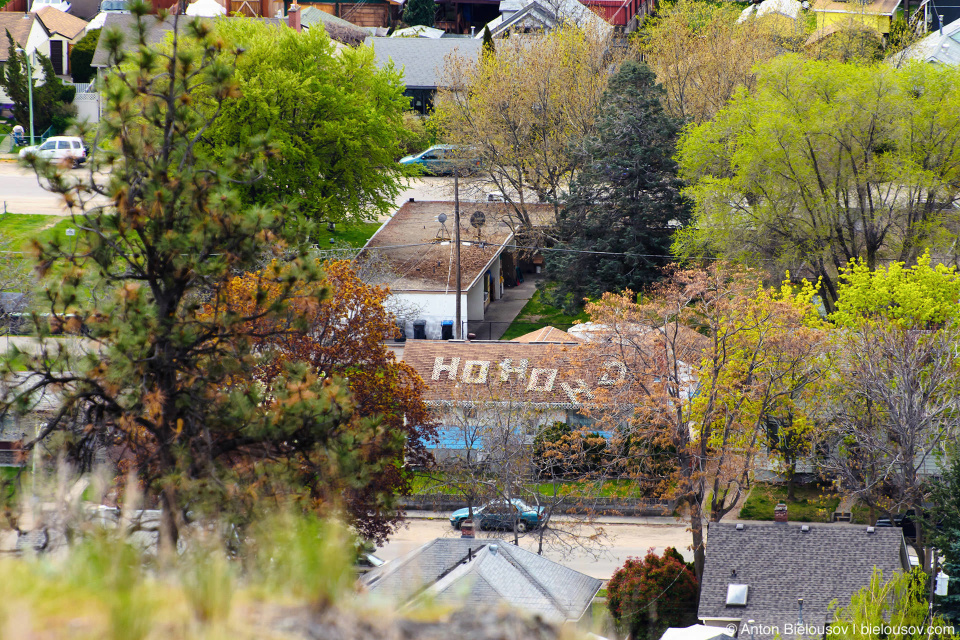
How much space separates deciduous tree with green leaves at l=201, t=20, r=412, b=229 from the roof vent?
27.7m

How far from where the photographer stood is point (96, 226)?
12.8 m

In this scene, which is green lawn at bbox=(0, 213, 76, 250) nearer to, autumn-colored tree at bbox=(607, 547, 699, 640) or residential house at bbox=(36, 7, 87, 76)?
residential house at bbox=(36, 7, 87, 76)

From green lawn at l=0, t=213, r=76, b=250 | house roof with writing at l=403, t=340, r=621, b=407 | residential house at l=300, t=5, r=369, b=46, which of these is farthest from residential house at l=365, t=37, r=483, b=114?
house roof with writing at l=403, t=340, r=621, b=407

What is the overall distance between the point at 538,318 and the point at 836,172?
45.8 feet

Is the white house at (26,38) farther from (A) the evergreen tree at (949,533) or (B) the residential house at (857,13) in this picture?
(A) the evergreen tree at (949,533)

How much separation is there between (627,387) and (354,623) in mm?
20105

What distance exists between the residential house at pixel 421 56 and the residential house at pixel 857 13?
79.4ft

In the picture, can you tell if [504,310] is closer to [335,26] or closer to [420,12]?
[335,26]

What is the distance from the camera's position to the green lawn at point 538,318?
4244 cm

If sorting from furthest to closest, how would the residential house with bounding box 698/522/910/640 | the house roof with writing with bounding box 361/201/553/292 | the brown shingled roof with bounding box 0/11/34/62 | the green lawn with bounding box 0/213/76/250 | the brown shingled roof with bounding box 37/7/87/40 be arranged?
the brown shingled roof with bounding box 37/7/87/40
the brown shingled roof with bounding box 0/11/34/62
the green lawn with bounding box 0/213/76/250
the house roof with writing with bounding box 361/201/553/292
the residential house with bounding box 698/522/910/640

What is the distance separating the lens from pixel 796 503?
29953mm

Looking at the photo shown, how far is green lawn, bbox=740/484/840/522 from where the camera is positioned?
29.0 metres

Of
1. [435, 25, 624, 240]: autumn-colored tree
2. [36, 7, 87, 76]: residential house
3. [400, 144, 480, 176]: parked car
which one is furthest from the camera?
[36, 7, 87, 76]: residential house

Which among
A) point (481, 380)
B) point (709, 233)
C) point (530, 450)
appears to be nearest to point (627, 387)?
point (530, 450)
